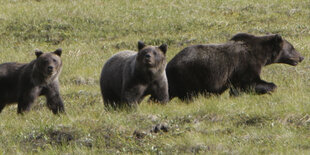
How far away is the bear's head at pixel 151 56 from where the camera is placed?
10094mm

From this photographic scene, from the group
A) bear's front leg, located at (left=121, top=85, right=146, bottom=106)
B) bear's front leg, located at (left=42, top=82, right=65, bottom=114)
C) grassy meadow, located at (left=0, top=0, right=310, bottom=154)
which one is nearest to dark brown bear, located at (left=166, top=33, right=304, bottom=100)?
grassy meadow, located at (left=0, top=0, right=310, bottom=154)

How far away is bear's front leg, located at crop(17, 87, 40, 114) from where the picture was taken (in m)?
10.6

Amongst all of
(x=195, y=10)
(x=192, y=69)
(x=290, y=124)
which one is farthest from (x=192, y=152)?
(x=195, y=10)

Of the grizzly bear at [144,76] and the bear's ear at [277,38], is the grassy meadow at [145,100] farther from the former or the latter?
the bear's ear at [277,38]

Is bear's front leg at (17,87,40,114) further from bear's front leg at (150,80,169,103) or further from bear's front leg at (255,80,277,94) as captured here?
bear's front leg at (255,80,277,94)

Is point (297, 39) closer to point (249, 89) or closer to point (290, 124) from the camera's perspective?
point (249, 89)

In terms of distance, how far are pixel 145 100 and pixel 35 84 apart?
248 cm

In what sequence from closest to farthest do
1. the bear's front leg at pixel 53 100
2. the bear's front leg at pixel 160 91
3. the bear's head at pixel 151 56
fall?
the bear's head at pixel 151 56 < the bear's front leg at pixel 160 91 < the bear's front leg at pixel 53 100

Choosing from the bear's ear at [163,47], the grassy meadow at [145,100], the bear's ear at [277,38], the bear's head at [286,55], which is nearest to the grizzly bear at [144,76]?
the bear's ear at [163,47]

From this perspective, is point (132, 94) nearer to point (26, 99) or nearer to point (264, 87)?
point (26, 99)

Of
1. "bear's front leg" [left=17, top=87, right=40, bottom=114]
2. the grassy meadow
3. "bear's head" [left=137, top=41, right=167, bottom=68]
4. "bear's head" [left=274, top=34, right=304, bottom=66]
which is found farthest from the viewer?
"bear's head" [left=274, top=34, right=304, bottom=66]

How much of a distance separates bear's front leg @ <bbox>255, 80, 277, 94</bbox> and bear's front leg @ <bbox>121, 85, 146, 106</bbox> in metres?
2.20

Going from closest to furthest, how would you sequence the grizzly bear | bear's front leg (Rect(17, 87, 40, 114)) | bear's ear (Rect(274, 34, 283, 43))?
the grizzly bear
bear's front leg (Rect(17, 87, 40, 114))
bear's ear (Rect(274, 34, 283, 43))

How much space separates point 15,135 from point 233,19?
587 inches
